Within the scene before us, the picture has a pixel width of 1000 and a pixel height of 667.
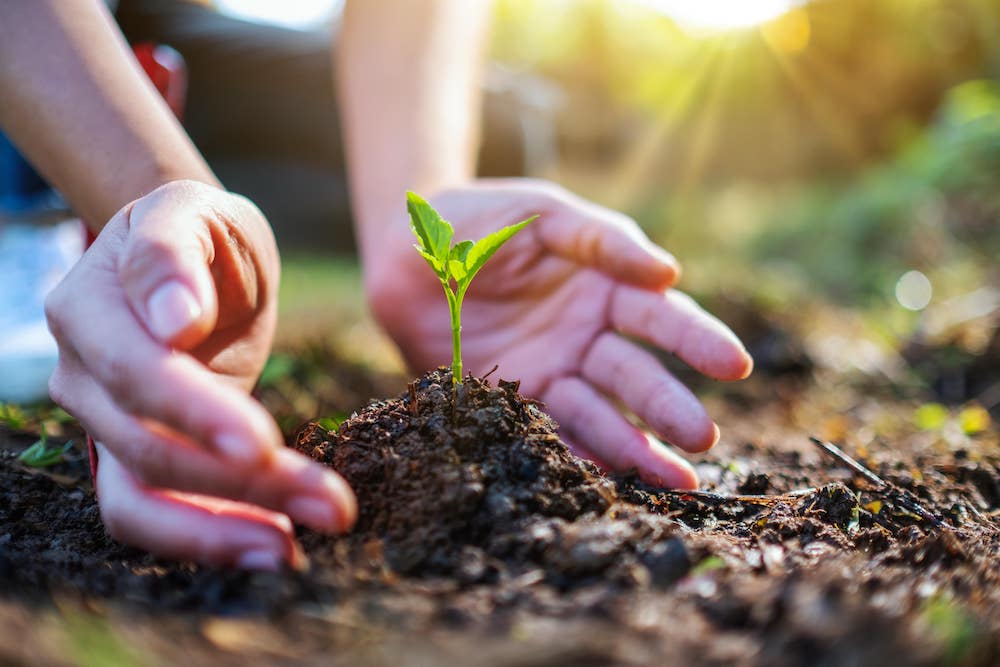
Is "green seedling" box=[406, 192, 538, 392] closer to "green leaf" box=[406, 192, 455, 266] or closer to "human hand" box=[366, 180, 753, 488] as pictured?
"green leaf" box=[406, 192, 455, 266]

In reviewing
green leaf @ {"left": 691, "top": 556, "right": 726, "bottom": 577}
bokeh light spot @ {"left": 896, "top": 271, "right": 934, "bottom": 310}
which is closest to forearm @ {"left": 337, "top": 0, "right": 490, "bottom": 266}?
green leaf @ {"left": 691, "top": 556, "right": 726, "bottom": 577}

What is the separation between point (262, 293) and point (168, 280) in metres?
0.52

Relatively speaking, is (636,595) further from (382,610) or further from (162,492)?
(162,492)

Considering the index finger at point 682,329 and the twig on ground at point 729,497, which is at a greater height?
the index finger at point 682,329

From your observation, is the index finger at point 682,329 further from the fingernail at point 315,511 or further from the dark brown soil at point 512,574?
the fingernail at point 315,511

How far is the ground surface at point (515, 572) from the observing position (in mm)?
874

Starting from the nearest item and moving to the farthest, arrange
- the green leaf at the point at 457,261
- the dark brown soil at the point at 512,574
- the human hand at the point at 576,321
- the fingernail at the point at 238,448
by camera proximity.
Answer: the dark brown soil at the point at 512,574 → the fingernail at the point at 238,448 → the green leaf at the point at 457,261 → the human hand at the point at 576,321

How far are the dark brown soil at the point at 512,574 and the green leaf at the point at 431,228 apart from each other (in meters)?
0.26

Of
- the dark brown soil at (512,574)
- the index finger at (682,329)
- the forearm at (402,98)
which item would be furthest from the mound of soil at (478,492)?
the forearm at (402,98)

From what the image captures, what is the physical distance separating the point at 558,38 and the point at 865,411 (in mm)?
15144

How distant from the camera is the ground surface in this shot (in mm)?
874

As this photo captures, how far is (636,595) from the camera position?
1.02 metres

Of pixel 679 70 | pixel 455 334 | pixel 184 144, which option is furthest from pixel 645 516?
pixel 679 70

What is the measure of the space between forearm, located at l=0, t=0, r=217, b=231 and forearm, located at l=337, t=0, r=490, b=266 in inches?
44.6
